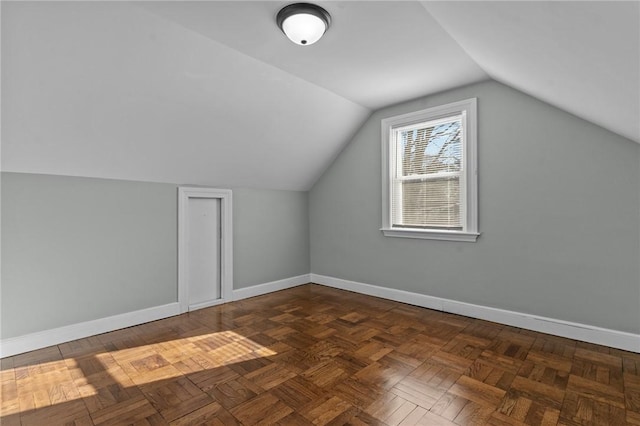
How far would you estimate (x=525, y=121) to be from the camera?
3006mm

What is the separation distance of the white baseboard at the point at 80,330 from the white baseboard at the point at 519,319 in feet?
7.85

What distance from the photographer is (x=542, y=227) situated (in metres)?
2.92

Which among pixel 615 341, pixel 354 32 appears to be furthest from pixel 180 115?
pixel 615 341

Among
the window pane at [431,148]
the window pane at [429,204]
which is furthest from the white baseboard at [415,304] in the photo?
the window pane at [431,148]

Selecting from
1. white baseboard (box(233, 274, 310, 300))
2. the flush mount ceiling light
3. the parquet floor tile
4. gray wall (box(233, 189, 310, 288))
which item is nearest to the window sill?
the parquet floor tile

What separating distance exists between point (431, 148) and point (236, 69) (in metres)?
2.25

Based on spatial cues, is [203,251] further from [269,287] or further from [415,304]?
[415,304]

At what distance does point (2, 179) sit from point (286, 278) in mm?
3159

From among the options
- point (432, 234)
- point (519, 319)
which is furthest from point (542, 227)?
point (432, 234)

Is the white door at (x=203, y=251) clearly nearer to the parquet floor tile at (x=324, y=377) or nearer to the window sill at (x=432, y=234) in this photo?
the parquet floor tile at (x=324, y=377)

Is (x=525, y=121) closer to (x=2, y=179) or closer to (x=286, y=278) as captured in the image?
(x=286, y=278)

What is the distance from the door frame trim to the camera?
3.54 m

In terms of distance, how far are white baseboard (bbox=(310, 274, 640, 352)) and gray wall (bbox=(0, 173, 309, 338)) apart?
252cm

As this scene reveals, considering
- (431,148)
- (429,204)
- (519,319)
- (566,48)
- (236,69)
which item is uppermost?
(236,69)
